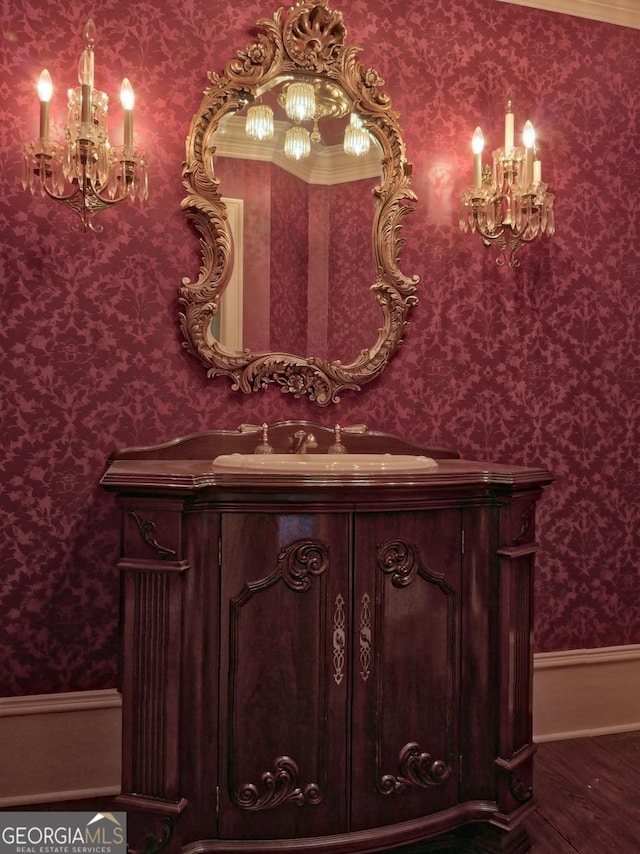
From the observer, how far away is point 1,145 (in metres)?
2.02

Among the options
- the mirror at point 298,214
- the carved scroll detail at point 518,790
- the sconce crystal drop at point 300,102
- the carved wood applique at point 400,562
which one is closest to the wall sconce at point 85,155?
the mirror at point 298,214

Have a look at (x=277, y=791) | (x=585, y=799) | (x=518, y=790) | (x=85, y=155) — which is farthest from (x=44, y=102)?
(x=585, y=799)

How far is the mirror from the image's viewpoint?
2184 mm

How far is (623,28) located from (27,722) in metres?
3.23

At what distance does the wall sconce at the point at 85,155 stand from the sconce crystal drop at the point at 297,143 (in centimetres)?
50

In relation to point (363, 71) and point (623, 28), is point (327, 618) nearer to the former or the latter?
point (363, 71)

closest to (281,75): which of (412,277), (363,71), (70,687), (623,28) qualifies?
(363,71)

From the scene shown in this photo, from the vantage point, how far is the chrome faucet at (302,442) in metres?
2.12

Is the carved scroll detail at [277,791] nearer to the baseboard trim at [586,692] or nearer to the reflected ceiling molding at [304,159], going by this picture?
the baseboard trim at [586,692]

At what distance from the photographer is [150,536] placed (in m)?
1.56

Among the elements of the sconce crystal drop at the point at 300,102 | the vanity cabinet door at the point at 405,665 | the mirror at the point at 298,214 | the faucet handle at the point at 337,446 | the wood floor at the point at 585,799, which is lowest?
the wood floor at the point at 585,799

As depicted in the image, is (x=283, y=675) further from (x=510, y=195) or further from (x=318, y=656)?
(x=510, y=195)

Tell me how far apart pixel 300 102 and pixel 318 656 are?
1733mm

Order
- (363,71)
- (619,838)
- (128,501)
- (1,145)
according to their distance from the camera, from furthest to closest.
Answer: (363,71) < (1,145) < (619,838) < (128,501)
